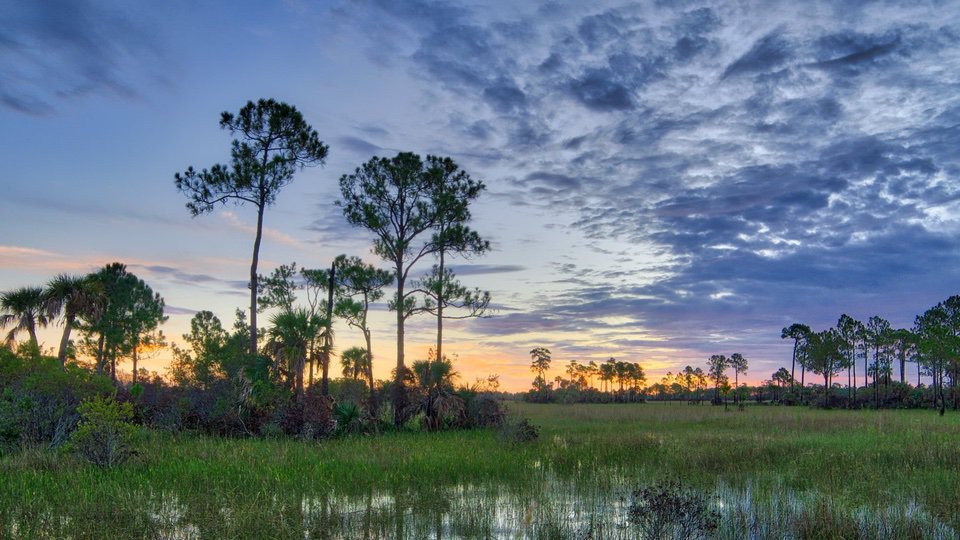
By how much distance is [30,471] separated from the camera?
1551 cm

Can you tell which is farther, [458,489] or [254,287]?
[254,287]

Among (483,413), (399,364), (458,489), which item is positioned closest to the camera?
(458,489)

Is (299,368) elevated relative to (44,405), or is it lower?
elevated

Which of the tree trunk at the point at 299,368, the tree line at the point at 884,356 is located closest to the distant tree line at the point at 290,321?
the tree trunk at the point at 299,368

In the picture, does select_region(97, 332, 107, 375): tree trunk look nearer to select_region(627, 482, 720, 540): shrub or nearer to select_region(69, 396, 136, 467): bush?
select_region(69, 396, 136, 467): bush

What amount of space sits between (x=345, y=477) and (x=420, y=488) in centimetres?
205

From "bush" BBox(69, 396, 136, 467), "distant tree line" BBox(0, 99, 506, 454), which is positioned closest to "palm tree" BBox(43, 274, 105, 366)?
"distant tree line" BBox(0, 99, 506, 454)

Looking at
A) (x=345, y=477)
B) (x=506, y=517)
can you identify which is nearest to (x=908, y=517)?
(x=506, y=517)

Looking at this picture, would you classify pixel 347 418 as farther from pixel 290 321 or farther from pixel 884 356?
pixel 884 356

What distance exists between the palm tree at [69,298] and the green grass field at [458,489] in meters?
25.9

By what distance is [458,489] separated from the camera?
15172 mm

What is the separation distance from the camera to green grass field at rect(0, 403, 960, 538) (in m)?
11.0

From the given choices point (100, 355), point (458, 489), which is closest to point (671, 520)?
point (458, 489)

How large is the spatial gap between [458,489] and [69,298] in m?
40.8
